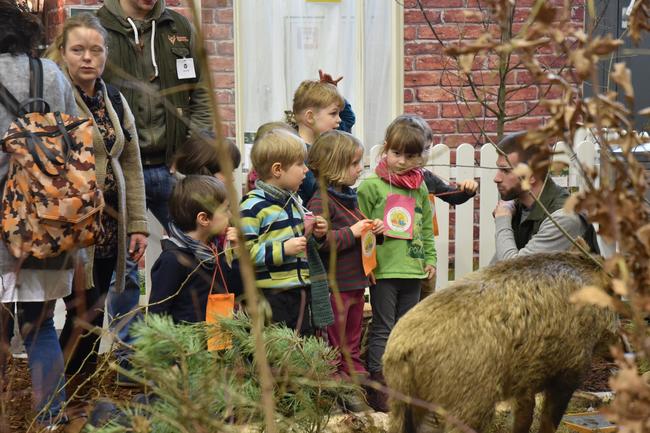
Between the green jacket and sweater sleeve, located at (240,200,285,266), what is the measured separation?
107cm

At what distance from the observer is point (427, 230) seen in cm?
528

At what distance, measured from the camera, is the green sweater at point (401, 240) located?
5016 mm

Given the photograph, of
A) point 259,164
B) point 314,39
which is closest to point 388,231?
point 259,164

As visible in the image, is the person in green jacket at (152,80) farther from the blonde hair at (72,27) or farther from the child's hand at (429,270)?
the child's hand at (429,270)

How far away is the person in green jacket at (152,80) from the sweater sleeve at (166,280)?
1058 millimetres

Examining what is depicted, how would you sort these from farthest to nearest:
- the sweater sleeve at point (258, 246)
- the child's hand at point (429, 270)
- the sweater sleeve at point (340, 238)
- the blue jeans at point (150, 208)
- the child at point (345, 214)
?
the blue jeans at point (150, 208) < the child's hand at point (429, 270) < the child at point (345, 214) < the sweater sleeve at point (340, 238) < the sweater sleeve at point (258, 246)

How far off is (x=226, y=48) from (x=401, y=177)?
282cm

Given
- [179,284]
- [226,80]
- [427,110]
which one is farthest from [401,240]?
[226,80]

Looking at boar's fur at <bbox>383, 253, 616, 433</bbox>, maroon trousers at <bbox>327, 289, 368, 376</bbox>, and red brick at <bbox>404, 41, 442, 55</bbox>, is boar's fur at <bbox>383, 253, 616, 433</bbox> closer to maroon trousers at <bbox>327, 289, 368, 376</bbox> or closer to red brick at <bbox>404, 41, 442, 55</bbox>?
maroon trousers at <bbox>327, 289, 368, 376</bbox>

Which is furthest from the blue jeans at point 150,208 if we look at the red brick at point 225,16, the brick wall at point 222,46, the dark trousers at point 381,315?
the red brick at point 225,16

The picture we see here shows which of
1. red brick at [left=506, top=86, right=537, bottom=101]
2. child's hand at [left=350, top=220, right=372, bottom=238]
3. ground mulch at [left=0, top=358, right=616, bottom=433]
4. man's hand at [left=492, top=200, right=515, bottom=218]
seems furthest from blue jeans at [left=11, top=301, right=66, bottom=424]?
red brick at [left=506, top=86, right=537, bottom=101]

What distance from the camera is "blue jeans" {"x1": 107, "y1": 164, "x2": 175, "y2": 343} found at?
539 centimetres

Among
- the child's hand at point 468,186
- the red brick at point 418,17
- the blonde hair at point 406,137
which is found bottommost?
the child's hand at point 468,186

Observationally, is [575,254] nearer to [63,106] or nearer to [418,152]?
[418,152]
